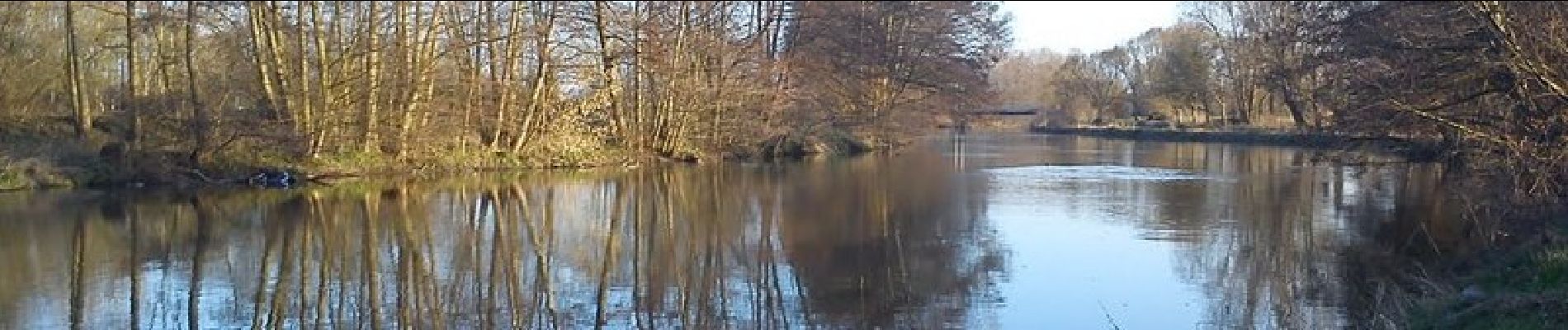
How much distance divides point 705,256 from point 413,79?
17426mm

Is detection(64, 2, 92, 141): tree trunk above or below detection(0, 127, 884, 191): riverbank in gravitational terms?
above

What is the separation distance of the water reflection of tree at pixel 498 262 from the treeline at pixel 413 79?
512 centimetres

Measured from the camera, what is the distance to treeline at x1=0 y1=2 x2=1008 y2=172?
27.1m

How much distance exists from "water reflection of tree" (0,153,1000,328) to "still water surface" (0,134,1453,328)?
0.05 meters

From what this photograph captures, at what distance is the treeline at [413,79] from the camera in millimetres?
27078

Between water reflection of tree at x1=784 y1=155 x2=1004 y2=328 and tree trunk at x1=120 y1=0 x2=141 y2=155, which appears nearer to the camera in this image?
water reflection of tree at x1=784 y1=155 x2=1004 y2=328

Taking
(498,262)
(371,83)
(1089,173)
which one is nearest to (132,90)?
(371,83)

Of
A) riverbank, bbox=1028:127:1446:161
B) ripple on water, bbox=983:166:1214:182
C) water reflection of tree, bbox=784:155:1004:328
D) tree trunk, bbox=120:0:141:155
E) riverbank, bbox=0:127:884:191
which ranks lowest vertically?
water reflection of tree, bbox=784:155:1004:328

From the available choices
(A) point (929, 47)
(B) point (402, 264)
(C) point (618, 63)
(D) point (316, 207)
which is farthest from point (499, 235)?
(A) point (929, 47)

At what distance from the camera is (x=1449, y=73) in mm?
16469

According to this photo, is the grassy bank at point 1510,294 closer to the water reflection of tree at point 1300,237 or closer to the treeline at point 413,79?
the water reflection of tree at point 1300,237

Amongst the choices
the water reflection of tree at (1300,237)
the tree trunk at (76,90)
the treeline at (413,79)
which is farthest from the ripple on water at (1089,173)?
the tree trunk at (76,90)

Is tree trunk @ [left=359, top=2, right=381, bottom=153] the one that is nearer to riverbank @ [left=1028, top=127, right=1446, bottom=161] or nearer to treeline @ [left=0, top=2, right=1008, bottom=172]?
treeline @ [left=0, top=2, right=1008, bottom=172]

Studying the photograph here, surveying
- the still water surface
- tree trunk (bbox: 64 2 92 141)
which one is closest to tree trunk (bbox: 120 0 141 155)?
tree trunk (bbox: 64 2 92 141)
